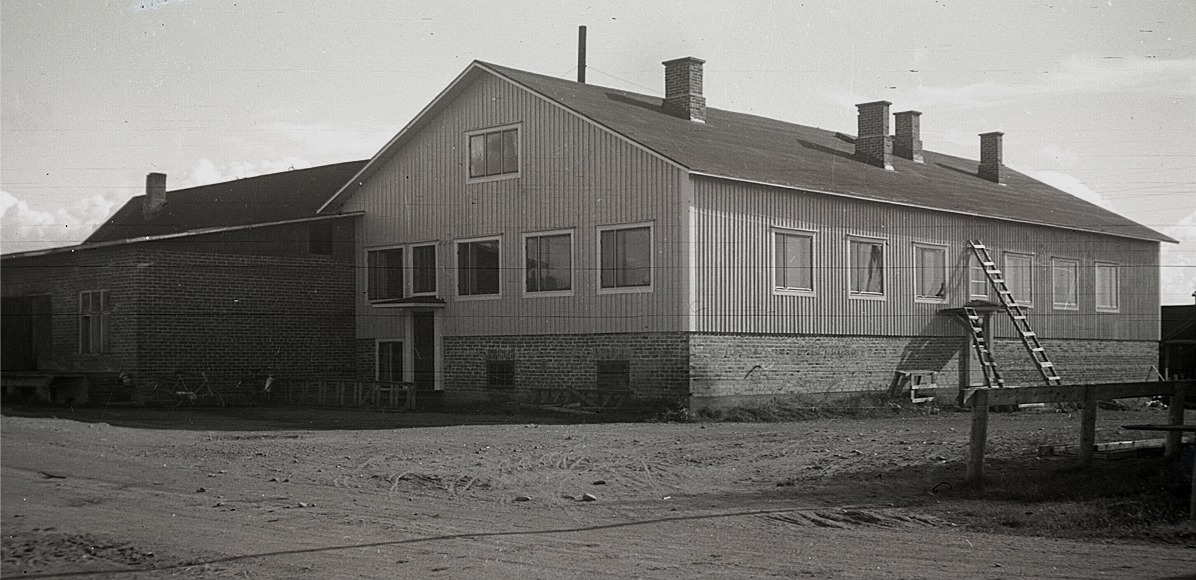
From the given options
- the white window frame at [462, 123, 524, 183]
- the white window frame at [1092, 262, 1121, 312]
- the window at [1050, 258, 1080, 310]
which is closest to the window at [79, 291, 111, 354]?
the white window frame at [462, 123, 524, 183]

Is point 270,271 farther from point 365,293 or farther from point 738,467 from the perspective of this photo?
point 738,467

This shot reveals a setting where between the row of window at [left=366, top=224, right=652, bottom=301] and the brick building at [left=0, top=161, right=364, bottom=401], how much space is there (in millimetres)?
1420

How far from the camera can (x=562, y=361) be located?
26781 mm

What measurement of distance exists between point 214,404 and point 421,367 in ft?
16.3

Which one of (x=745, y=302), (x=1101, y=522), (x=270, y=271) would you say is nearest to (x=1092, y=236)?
(x=745, y=302)

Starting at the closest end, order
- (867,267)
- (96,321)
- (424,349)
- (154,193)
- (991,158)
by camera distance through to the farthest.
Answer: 1. (867,267)
2. (96,321)
3. (424,349)
4. (991,158)
5. (154,193)

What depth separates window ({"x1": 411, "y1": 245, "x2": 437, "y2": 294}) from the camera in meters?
30.1

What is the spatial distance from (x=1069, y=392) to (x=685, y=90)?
18.2 m

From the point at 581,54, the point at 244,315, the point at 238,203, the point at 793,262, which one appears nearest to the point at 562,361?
the point at 793,262

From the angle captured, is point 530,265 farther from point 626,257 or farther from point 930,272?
point 930,272

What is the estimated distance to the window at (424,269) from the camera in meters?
30.1

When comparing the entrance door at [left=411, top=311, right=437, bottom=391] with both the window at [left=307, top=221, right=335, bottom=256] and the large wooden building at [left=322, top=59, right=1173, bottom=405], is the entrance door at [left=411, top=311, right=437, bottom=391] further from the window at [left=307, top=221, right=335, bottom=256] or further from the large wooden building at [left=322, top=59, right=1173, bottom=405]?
the window at [left=307, top=221, right=335, bottom=256]

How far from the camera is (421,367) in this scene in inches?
1193

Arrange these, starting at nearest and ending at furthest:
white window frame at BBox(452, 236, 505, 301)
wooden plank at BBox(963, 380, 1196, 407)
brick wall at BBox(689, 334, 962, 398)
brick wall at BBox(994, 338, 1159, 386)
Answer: wooden plank at BBox(963, 380, 1196, 407), brick wall at BBox(689, 334, 962, 398), white window frame at BBox(452, 236, 505, 301), brick wall at BBox(994, 338, 1159, 386)
